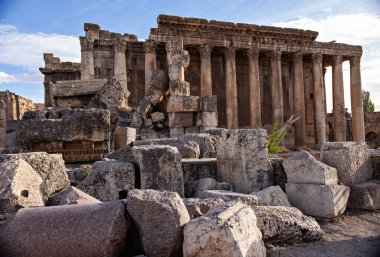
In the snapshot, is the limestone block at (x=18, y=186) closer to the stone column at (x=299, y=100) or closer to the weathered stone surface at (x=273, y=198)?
the weathered stone surface at (x=273, y=198)

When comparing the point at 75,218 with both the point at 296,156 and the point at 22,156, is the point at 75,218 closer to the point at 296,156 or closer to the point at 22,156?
the point at 22,156

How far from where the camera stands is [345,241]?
351 cm

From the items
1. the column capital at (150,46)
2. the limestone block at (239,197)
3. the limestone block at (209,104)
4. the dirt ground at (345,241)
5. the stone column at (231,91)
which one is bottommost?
the dirt ground at (345,241)

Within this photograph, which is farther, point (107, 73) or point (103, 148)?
point (107, 73)

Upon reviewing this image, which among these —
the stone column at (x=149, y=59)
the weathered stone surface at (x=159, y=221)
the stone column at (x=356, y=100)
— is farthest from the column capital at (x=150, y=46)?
the weathered stone surface at (x=159, y=221)

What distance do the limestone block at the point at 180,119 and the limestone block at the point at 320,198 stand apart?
20.7ft

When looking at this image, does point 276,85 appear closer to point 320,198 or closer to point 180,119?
point 180,119

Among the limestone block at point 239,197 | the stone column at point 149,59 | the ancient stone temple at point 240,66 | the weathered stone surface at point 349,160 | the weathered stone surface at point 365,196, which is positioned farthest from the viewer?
the ancient stone temple at point 240,66

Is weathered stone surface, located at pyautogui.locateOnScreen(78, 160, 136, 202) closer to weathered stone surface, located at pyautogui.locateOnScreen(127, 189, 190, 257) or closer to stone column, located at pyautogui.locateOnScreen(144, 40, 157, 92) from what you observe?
weathered stone surface, located at pyautogui.locateOnScreen(127, 189, 190, 257)

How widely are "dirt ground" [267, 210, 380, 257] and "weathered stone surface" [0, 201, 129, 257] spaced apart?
1.54 meters

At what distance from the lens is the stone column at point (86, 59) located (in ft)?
62.1

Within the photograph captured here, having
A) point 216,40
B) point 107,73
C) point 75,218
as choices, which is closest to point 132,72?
point 107,73

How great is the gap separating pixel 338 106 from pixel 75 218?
80.9 feet

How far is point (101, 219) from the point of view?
2766mm
